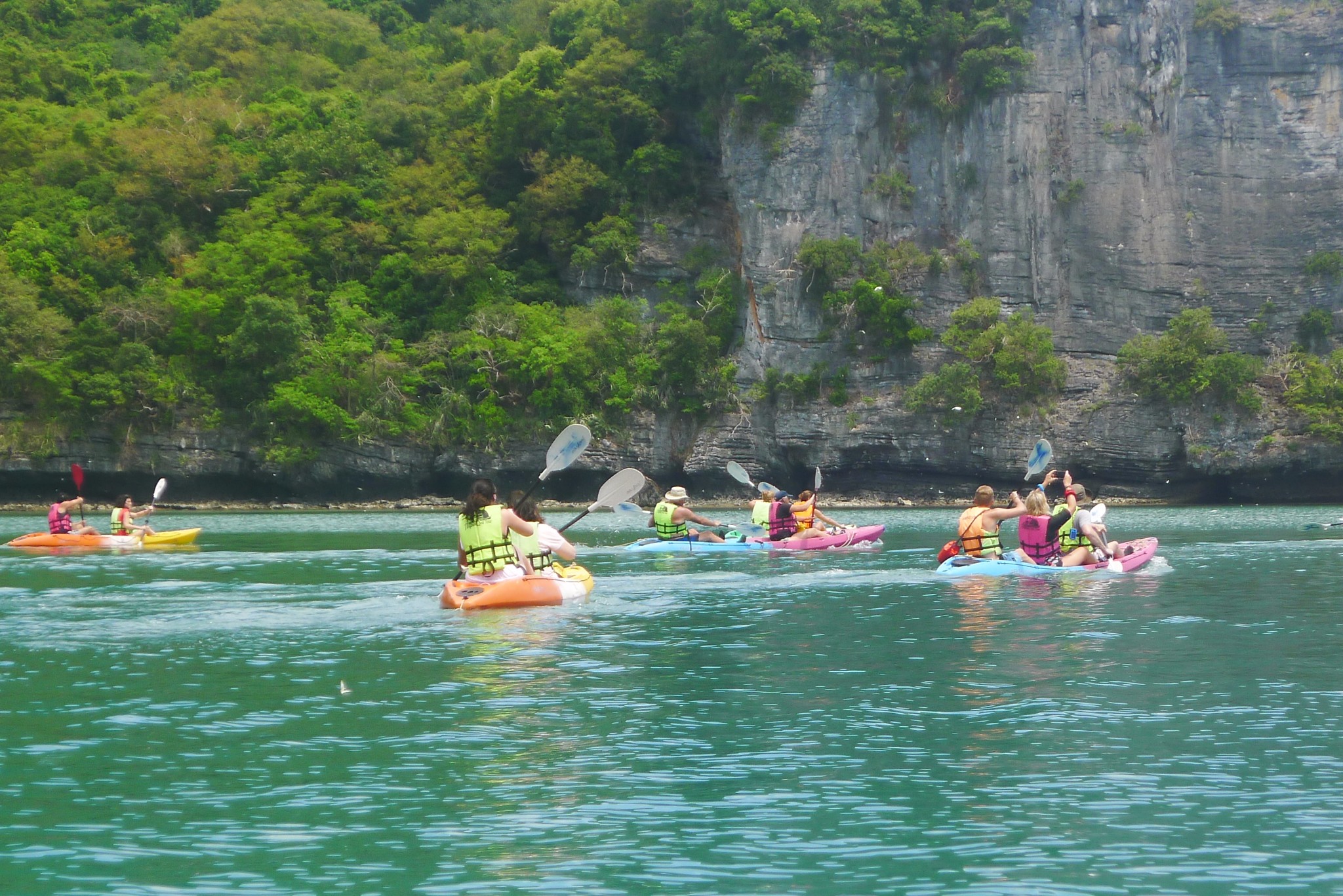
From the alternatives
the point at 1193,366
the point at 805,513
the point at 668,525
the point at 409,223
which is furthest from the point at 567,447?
the point at 409,223

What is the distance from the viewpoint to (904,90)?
47.0 metres

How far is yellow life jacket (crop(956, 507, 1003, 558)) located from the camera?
17.8 meters

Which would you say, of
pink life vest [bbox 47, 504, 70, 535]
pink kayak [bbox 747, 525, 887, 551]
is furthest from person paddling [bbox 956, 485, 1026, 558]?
pink life vest [bbox 47, 504, 70, 535]

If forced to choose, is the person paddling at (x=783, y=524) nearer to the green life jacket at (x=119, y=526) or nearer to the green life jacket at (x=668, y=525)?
the green life jacket at (x=668, y=525)

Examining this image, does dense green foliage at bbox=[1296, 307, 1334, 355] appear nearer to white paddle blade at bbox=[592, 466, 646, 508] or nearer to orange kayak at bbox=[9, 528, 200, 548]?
white paddle blade at bbox=[592, 466, 646, 508]

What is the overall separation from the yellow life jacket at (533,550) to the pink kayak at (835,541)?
28.3 feet

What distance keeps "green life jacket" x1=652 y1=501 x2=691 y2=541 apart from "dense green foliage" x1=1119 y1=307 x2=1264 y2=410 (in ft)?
81.4

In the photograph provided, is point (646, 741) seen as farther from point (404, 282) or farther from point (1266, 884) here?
point (404, 282)

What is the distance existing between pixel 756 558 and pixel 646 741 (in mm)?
13870

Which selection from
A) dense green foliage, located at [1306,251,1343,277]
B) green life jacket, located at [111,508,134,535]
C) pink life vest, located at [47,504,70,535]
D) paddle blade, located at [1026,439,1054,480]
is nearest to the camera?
paddle blade, located at [1026,439,1054,480]

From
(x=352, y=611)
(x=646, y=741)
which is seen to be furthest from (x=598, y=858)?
(x=352, y=611)

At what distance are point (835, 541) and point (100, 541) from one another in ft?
43.8

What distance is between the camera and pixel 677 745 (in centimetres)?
799

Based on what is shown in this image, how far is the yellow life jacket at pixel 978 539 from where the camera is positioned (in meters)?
17.8
